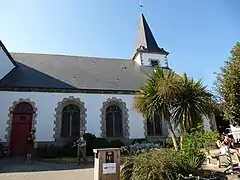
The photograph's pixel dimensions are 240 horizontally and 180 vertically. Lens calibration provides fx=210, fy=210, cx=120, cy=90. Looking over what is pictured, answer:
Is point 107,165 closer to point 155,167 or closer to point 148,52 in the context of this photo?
point 155,167

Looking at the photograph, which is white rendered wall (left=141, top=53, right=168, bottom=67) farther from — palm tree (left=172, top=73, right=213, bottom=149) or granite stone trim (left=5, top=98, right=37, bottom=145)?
palm tree (left=172, top=73, right=213, bottom=149)

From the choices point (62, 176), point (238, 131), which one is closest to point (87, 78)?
point (62, 176)

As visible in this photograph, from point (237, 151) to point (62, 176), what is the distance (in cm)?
528

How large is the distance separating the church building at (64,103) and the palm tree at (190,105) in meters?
5.46

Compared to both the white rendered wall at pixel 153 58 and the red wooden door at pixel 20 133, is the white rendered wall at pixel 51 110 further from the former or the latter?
the white rendered wall at pixel 153 58

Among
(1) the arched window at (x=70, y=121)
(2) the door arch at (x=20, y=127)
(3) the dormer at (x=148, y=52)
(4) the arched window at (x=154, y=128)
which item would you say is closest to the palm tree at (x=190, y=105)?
(4) the arched window at (x=154, y=128)

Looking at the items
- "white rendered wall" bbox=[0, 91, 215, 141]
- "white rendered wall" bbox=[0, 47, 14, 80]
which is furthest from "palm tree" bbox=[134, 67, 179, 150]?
"white rendered wall" bbox=[0, 47, 14, 80]

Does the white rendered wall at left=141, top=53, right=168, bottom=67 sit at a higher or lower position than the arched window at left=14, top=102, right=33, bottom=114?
higher

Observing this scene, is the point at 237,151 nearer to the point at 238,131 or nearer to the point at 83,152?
the point at 83,152

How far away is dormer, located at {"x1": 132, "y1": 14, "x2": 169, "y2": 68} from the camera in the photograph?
19.5 m

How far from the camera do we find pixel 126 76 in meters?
16.2

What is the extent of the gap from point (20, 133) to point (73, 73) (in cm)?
542

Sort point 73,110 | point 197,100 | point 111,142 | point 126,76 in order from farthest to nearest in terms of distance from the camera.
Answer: point 126,76 < point 73,110 < point 111,142 < point 197,100

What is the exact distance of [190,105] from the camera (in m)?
8.40
